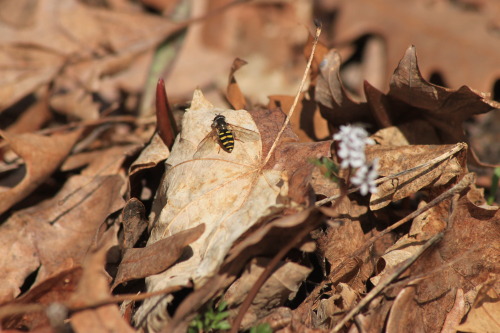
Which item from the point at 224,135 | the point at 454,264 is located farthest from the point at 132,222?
the point at 454,264

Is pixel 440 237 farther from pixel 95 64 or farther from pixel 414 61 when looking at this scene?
pixel 95 64

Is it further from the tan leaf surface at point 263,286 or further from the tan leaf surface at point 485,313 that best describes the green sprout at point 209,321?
the tan leaf surface at point 485,313

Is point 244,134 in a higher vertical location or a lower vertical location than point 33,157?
higher

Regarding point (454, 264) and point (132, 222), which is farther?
point (132, 222)

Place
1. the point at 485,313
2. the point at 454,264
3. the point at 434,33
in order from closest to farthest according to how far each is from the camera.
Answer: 1. the point at 485,313
2. the point at 454,264
3. the point at 434,33

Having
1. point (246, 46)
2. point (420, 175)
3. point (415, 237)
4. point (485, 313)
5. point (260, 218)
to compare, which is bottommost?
point (246, 46)

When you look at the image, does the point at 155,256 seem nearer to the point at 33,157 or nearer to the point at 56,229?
the point at 56,229

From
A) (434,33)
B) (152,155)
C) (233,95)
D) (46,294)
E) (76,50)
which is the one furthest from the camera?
A: (76,50)

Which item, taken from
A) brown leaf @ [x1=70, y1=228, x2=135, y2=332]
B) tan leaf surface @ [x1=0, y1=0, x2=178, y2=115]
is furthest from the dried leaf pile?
tan leaf surface @ [x1=0, y1=0, x2=178, y2=115]
